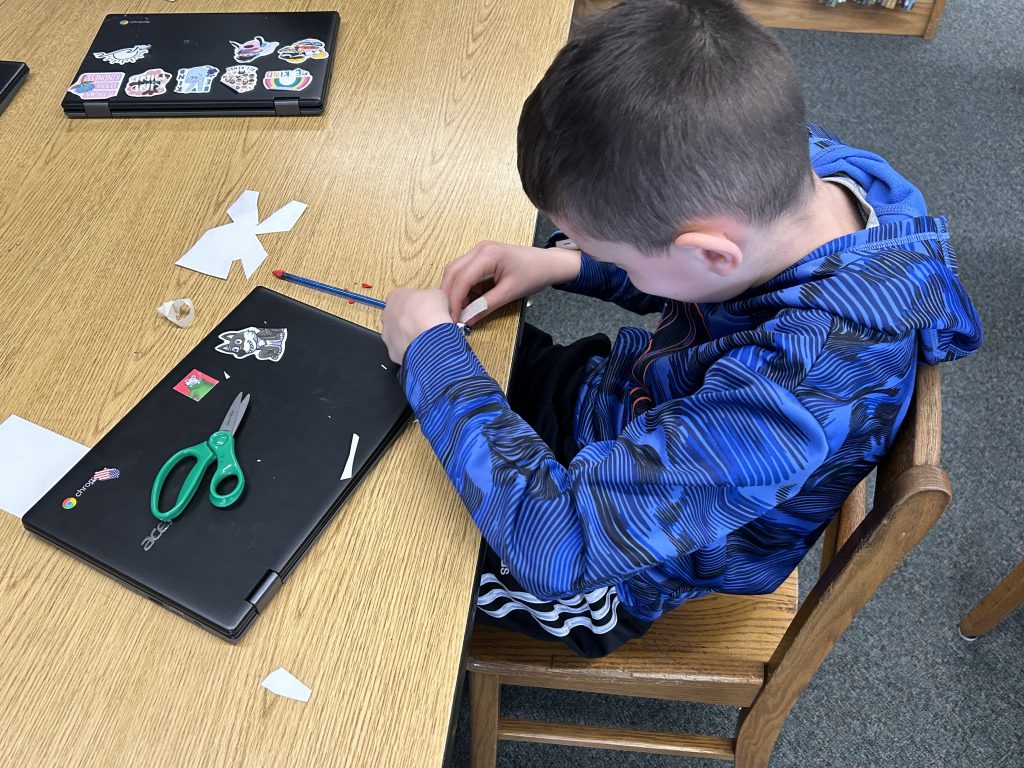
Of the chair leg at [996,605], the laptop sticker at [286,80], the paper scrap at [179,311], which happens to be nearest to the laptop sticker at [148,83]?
the laptop sticker at [286,80]

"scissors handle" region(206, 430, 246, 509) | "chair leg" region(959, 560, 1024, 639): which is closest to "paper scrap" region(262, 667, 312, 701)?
"scissors handle" region(206, 430, 246, 509)

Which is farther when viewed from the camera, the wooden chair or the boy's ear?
the wooden chair

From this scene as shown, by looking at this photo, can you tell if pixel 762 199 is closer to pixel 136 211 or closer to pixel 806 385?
pixel 806 385

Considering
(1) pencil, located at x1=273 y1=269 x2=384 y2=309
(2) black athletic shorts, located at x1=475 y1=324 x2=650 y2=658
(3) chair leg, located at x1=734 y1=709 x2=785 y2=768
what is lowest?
(3) chair leg, located at x1=734 y1=709 x2=785 y2=768

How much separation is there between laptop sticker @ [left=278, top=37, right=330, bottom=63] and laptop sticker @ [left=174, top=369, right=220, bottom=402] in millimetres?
520

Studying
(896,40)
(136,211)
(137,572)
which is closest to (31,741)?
(137,572)

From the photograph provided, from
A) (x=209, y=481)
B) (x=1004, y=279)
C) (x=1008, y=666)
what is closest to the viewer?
(x=209, y=481)

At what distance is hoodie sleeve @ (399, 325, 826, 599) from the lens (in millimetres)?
620

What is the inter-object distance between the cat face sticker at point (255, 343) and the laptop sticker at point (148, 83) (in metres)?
0.44

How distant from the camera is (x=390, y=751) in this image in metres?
0.57

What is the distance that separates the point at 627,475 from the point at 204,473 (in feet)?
1.16

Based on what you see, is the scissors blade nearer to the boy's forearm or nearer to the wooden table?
the wooden table

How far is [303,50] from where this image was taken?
110 cm

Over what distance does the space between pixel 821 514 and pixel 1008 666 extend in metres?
0.90
